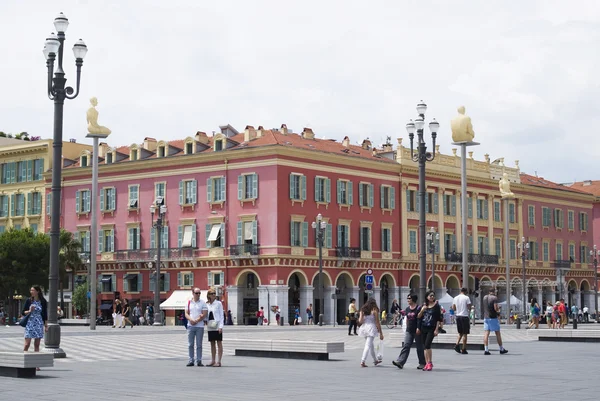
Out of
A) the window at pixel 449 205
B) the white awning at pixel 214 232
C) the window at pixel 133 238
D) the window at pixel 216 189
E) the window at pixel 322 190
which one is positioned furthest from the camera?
the window at pixel 449 205

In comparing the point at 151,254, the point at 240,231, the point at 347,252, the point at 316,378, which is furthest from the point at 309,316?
the point at 316,378

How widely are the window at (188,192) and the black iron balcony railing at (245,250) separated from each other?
5.12 meters

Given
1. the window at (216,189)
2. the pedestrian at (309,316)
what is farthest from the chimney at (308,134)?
the pedestrian at (309,316)

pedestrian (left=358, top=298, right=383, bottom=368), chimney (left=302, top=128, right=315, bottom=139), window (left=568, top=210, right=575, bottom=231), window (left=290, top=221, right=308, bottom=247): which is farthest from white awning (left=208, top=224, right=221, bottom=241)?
pedestrian (left=358, top=298, right=383, bottom=368)

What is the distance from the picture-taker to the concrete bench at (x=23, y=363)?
57.9ft

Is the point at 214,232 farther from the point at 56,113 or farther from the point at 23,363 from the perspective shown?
the point at 23,363

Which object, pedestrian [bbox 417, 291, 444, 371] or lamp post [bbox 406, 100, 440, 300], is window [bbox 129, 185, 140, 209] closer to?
lamp post [bbox 406, 100, 440, 300]

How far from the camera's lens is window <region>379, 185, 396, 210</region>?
235 feet

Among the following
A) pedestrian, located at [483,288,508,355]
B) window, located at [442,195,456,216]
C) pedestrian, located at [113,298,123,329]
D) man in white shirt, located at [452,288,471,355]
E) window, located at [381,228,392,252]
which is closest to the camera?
pedestrian, located at [483,288,508,355]

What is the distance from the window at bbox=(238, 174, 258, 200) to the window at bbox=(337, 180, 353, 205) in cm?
Result: 637

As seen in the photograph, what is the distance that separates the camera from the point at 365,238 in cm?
7025

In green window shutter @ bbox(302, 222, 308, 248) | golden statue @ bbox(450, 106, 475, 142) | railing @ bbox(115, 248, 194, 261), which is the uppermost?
golden statue @ bbox(450, 106, 475, 142)

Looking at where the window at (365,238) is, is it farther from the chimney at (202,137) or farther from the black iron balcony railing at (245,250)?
the chimney at (202,137)

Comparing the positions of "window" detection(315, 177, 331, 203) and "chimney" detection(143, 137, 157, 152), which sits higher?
"chimney" detection(143, 137, 157, 152)
